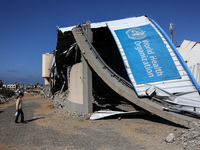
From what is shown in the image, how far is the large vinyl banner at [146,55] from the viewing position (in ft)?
32.1

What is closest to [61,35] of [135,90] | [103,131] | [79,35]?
[79,35]

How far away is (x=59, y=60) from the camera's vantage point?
2050cm

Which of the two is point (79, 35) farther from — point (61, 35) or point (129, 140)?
point (129, 140)

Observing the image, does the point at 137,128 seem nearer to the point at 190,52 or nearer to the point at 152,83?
the point at 152,83

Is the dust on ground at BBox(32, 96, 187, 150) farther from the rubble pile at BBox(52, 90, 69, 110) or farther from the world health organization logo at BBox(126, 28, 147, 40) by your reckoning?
the rubble pile at BBox(52, 90, 69, 110)

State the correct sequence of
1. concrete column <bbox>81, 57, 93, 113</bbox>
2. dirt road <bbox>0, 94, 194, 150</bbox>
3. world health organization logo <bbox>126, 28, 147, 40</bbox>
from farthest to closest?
1. world health organization logo <bbox>126, 28, 147, 40</bbox>
2. concrete column <bbox>81, 57, 93, 113</bbox>
3. dirt road <bbox>0, 94, 194, 150</bbox>

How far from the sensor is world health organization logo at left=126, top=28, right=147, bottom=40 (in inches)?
470

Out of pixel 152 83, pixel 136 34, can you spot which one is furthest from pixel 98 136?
pixel 136 34

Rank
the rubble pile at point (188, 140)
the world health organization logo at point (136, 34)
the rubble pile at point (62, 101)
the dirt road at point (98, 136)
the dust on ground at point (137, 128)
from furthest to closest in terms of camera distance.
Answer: the rubble pile at point (62, 101) → the world health organization logo at point (136, 34) → the dust on ground at point (137, 128) → the dirt road at point (98, 136) → the rubble pile at point (188, 140)

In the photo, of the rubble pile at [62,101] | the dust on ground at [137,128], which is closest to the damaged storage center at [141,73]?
the dust on ground at [137,128]

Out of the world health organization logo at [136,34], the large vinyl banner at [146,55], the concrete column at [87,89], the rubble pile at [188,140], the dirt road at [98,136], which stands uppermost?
the world health organization logo at [136,34]

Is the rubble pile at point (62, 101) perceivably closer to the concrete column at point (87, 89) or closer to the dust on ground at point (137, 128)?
the concrete column at point (87, 89)

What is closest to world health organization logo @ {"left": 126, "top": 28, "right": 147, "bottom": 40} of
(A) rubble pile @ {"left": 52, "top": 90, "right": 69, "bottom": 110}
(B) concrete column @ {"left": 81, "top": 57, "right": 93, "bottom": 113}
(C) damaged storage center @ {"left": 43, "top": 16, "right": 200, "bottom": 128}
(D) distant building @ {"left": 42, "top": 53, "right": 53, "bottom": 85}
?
(C) damaged storage center @ {"left": 43, "top": 16, "right": 200, "bottom": 128}

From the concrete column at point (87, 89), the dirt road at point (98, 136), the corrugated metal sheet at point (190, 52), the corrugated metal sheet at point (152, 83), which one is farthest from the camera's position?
the corrugated metal sheet at point (190, 52)
